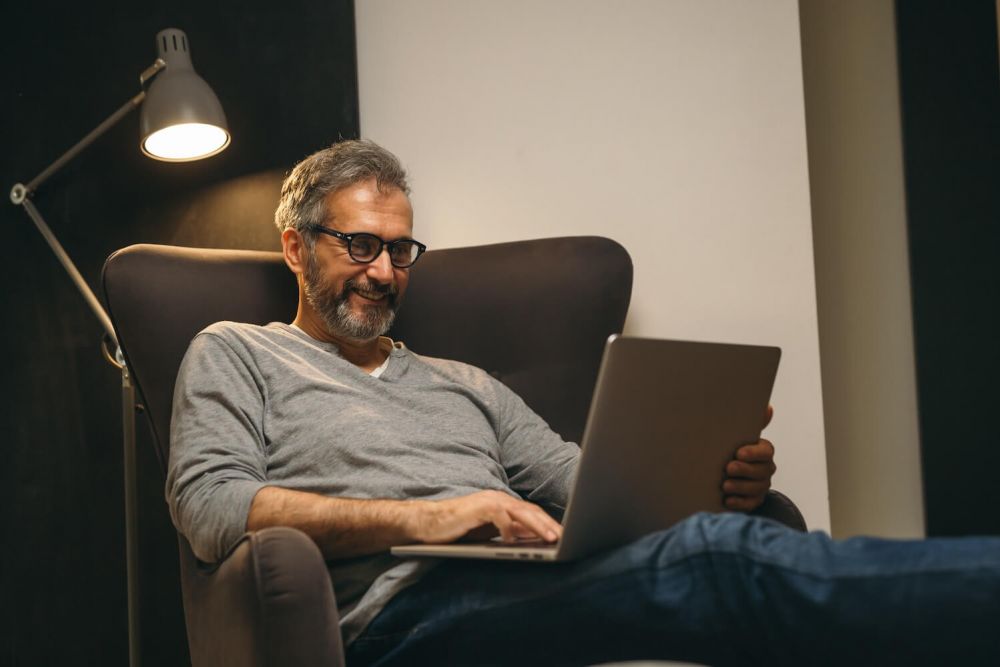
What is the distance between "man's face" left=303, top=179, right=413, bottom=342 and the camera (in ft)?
5.78

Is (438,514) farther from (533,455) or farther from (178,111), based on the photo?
(178,111)

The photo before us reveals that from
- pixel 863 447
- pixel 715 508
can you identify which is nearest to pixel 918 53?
pixel 863 447

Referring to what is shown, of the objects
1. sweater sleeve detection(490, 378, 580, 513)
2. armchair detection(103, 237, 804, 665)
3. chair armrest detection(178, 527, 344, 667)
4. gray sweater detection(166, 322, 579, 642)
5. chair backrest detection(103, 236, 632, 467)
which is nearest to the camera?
chair armrest detection(178, 527, 344, 667)

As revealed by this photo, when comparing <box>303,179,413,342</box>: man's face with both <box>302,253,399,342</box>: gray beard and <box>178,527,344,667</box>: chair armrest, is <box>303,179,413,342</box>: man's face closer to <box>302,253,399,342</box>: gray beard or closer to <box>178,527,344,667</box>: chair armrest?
<box>302,253,399,342</box>: gray beard

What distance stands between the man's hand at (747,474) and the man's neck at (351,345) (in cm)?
74

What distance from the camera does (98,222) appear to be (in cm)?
215

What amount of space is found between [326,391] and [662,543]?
0.75 metres

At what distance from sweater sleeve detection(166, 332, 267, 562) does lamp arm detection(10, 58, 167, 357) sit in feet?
1.70

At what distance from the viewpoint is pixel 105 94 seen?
2172 millimetres

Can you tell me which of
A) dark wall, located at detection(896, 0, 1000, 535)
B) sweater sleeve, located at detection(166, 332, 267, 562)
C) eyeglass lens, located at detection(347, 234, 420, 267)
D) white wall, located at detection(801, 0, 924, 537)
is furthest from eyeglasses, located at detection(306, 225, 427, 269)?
dark wall, located at detection(896, 0, 1000, 535)

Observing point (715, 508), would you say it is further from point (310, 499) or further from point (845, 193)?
point (845, 193)

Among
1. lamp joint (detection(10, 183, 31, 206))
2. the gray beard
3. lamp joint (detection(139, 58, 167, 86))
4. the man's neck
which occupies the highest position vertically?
lamp joint (detection(139, 58, 167, 86))

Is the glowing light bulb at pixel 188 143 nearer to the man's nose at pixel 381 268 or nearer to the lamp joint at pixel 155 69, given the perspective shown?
the lamp joint at pixel 155 69

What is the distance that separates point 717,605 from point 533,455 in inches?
30.4
